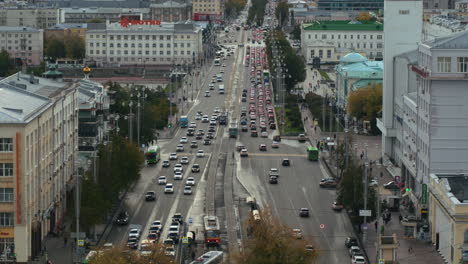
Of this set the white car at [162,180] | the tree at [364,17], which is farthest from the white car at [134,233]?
the tree at [364,17]

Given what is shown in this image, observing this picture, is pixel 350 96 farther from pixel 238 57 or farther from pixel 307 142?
pixel 238 57

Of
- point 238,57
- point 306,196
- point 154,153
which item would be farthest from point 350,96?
point 238,57

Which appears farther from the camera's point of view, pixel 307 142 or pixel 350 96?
pixel 350 96

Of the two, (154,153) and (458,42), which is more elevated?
(458,42)

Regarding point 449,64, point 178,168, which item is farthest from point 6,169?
point 178,168

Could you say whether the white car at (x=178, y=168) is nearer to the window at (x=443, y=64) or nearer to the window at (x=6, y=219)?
the window at (x=443, y=64)

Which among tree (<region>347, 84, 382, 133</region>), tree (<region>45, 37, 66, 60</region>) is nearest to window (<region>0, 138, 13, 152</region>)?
tree (<region>347, 84, 382, 133</region>)

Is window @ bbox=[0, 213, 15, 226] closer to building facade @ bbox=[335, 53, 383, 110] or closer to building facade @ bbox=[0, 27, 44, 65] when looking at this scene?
building facade @ bbox=[335, 53, 383, 110]
